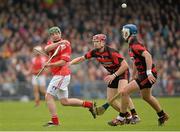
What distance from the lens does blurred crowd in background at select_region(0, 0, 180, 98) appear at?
3384 cm

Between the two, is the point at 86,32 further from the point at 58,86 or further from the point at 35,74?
the point at 58,86

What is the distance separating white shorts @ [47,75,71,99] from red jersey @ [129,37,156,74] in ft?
6.57

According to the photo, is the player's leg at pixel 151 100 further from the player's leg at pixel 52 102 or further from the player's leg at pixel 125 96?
the player's leg at pixel 52 102

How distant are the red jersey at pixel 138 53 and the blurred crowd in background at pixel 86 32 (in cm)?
1492

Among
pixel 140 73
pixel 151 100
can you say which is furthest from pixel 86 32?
pixel 151 100

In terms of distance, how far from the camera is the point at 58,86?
741 inches

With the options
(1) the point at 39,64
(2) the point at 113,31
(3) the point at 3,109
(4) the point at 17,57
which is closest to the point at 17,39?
(4) the point at 17,57

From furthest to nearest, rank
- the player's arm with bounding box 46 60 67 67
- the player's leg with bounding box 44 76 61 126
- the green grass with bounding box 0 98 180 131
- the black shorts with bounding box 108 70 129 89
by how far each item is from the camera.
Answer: the black shorts with bounding box 108 70 129 89 < the player's arm with bounding box 46 60 67 67 < the player's leg with bounding box 44 76 61 126 < the green grass with bounding box 0 98 180 131

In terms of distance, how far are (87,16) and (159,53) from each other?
20.7ft

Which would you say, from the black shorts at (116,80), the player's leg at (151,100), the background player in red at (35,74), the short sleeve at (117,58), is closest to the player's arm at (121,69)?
the short sleeve at (117,58)

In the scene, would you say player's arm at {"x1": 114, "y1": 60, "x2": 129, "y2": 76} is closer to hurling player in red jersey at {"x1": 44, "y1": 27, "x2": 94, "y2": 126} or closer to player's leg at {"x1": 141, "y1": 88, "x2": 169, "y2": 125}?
player's leg at {"x1": 141, "y1": 88, "x2": 169, "y2": 125}

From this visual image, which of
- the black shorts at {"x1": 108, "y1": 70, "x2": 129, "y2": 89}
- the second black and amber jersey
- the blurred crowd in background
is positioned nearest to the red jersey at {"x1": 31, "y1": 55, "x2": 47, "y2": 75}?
the blurred crowd in background

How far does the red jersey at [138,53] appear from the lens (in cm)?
1766

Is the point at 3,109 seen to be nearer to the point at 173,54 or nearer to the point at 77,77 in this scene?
the point at 77,77
